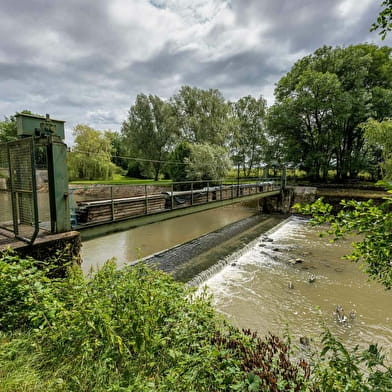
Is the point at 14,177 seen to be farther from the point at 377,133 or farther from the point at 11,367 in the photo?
the point at 377,133

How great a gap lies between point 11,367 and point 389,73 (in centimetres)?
2511

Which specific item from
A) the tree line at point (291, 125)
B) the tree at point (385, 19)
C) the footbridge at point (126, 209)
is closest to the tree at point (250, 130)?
the tree line at point (291, 125)

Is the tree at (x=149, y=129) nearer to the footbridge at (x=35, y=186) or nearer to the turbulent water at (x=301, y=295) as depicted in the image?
the turbulent water at (x=301, y=295)

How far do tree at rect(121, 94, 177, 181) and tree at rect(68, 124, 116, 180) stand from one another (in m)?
3.34

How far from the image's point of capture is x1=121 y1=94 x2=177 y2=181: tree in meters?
24.3

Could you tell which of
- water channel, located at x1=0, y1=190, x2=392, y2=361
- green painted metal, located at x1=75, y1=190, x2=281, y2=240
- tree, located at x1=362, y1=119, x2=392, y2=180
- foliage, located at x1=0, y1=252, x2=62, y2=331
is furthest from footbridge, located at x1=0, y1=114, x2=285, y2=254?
tree, located at x1=362, y1=119, x2=392, y2=180

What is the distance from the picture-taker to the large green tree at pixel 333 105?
52.3 feet

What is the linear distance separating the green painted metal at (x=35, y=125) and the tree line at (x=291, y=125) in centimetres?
1062

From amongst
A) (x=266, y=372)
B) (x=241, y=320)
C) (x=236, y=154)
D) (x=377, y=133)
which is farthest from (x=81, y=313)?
(x=236, y=154)

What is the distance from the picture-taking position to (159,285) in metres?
2.63

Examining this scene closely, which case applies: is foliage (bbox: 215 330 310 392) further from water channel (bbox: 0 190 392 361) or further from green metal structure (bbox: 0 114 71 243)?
green metal structure (bbox: 0 114 71 243)

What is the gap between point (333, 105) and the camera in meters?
16.2

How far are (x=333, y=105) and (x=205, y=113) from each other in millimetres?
10706

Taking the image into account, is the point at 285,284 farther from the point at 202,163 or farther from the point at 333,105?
the point at 333,105
